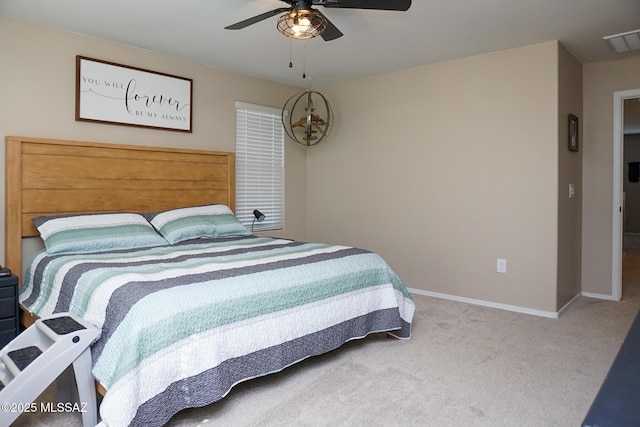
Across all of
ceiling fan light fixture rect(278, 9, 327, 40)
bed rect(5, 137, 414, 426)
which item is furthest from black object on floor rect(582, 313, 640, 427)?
ceiling fan light fixture rect(278, 9, 327, 40)

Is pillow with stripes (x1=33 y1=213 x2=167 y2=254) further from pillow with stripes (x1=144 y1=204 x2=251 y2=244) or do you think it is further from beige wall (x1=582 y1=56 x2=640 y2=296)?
beige wall (x1=582 y1=56 x2=640 y2=296)

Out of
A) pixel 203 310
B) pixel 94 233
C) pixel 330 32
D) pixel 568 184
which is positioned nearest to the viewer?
pixel 203 310

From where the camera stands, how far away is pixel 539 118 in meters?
3.62

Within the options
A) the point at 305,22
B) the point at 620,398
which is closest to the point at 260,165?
the point at 305,22

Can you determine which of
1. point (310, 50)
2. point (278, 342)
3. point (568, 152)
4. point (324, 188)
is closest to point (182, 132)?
point (310, 50)

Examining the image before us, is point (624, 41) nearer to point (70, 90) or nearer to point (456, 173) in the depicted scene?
point (456, 173)

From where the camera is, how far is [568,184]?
383 cm

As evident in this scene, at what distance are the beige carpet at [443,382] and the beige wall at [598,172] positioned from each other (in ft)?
2.75

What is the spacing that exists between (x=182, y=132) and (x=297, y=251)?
1.89m

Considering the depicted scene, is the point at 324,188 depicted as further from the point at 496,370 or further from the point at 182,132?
the point at 496,370

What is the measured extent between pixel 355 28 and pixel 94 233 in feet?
7.87

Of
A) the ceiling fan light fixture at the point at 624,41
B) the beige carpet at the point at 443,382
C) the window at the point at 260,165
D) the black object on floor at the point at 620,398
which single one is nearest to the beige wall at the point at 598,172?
the ceiling fan light fixture at the point at 624,41

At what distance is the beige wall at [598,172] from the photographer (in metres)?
Result: 4.05

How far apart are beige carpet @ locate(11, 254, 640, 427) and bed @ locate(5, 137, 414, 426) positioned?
15 centimetres
